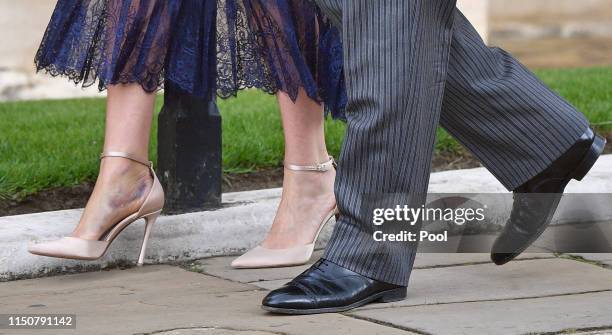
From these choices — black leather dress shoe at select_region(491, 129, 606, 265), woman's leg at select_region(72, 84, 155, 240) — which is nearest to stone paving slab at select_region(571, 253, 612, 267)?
black leather dress shoe at select_region(491, 129, 606, 265)

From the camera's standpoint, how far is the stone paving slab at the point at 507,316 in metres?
2.12

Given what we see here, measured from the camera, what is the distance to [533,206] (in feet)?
8.85

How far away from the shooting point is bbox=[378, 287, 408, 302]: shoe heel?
2.41m

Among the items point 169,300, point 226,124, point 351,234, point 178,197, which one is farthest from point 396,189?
point 226,124

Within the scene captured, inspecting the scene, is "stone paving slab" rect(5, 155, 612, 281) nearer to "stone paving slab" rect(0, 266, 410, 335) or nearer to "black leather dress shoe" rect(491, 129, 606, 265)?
"stone paving slab" rect(0, 266, 410, 335)

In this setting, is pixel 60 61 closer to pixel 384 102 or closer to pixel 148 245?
pixel 148 245

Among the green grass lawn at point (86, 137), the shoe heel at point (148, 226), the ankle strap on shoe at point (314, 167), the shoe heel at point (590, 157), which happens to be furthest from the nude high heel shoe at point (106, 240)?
the shoe heel at point (590, 157)

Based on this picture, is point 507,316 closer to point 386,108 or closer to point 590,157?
point 386,108

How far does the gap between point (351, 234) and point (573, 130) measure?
574 mm

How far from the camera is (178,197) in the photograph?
10.5ft

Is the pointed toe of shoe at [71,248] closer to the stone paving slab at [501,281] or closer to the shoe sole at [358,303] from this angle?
the stone paving slab at [501,281]

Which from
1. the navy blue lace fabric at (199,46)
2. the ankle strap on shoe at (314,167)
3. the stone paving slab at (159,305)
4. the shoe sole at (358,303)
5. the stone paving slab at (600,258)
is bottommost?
the stone paving slab at (159,305)

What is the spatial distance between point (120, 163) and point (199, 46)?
0.34 meters

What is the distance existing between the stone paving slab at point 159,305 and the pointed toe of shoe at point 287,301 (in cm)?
2
